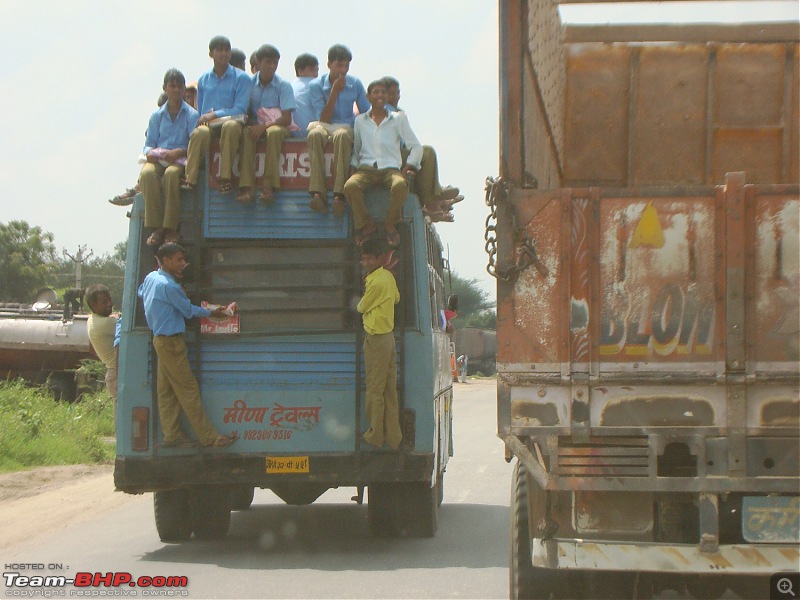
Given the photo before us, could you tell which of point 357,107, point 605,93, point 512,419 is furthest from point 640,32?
point 512,419

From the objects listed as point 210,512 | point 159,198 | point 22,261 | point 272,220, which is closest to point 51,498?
point 210,512

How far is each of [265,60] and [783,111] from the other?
3.92 meters

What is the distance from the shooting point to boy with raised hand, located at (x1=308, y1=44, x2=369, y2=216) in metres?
8.38

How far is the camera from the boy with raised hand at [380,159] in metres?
8.28

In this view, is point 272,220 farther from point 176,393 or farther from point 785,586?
point 785,586

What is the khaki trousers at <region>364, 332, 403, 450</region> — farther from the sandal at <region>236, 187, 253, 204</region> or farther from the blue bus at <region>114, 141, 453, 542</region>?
the sandal at <region>236, 187, 253, 204</region>

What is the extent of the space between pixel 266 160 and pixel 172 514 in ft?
9.15

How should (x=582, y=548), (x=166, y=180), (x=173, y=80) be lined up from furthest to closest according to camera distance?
(x=173, y=80) → (x=166, y=180) → (x=582, y=548)

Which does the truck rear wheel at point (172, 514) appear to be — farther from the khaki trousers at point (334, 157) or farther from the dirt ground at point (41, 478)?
the dirt ground at point (41, 478)

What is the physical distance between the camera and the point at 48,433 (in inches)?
602

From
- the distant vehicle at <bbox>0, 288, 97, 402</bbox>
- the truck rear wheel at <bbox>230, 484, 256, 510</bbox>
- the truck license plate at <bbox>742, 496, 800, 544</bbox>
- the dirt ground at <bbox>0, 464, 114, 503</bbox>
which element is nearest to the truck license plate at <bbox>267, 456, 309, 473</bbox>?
the truck rear wheel at <bbox>230, 484, 256, 510</bbox>

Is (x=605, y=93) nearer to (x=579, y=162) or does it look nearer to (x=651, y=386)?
(x=579, y=162)

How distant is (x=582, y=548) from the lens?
5.13 metres

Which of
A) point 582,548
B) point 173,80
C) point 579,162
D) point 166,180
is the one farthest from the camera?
point 173,80
